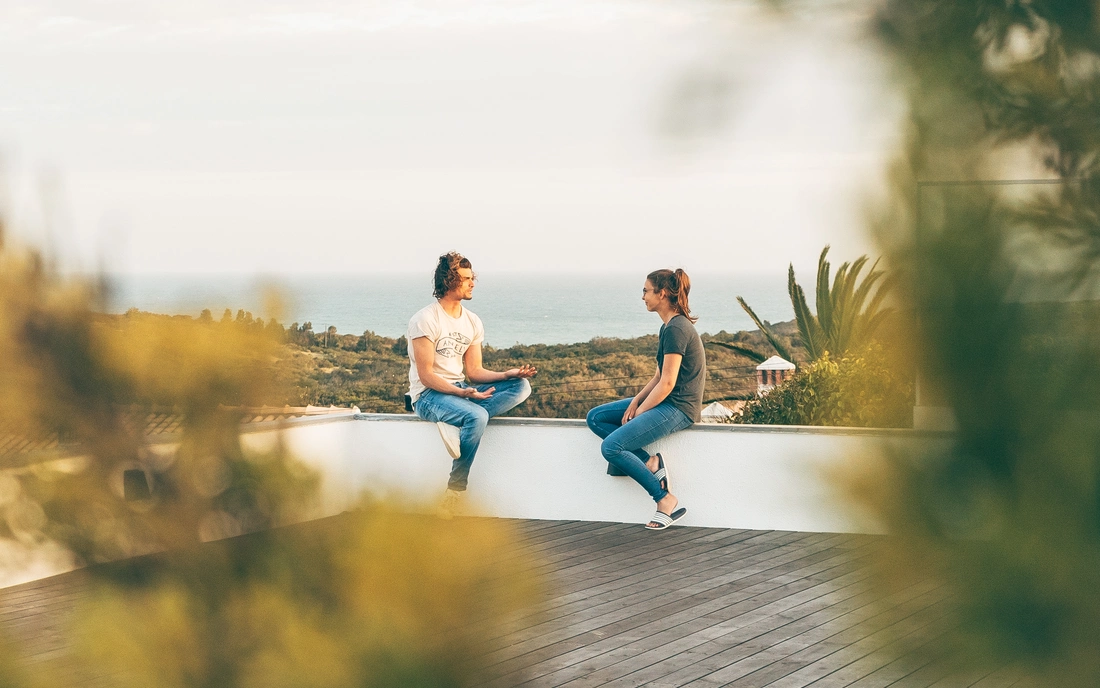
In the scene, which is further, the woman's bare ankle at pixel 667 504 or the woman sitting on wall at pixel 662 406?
the woman's bare ankle at pixel 667 504

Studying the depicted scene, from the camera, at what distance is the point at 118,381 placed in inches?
21.3

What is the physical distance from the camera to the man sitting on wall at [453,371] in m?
6.11

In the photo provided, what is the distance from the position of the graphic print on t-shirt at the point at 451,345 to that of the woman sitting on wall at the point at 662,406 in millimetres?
887

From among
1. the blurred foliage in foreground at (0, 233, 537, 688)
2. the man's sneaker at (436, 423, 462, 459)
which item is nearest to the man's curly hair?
the man's sneaker at (436, 423, 462, 459)

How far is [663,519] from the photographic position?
621cm

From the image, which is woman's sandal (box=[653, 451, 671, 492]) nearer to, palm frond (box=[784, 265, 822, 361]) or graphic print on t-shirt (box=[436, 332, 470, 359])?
graphic print on t-shirt (box=[436, 332, 470, 359])

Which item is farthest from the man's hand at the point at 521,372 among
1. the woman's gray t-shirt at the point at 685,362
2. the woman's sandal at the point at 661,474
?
the woman's sandal at the point at 661,474

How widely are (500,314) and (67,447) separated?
70.7m

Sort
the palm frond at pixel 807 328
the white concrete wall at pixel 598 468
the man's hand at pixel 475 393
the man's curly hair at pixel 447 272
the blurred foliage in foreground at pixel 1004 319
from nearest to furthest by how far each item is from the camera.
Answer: the blurred foliage in foreground at pixel 1004 319 → the man's curly hair at pixel 447 272 → the white concrete wall at pixel 598 468 → the man's hand at pixel 475 393 → the palm frond at pixel 807 328

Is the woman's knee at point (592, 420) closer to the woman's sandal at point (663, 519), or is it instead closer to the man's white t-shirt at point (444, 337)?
the woman's sandal at point (663, 519)

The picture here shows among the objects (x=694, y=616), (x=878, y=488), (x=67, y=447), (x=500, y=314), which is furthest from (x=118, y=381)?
(x=500, y=314)

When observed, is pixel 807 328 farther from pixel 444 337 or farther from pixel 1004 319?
pixel 1004 319

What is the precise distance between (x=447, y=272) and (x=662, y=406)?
1.49m

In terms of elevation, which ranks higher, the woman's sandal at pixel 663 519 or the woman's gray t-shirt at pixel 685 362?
the woman's gray t-shirt at pixel 685 362
